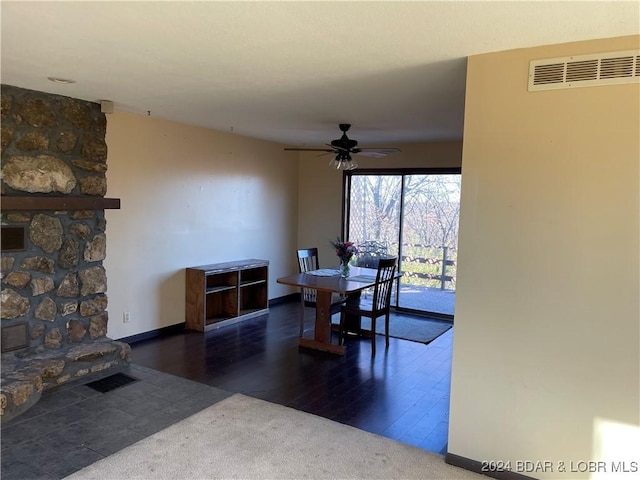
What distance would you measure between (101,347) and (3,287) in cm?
93

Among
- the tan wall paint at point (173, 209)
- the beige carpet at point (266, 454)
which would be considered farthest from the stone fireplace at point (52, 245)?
the beige carpet at point (266, 454)

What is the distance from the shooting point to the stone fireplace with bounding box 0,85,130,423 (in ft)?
11.6

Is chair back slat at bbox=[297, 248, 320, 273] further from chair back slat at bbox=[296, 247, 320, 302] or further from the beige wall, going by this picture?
the beige wall

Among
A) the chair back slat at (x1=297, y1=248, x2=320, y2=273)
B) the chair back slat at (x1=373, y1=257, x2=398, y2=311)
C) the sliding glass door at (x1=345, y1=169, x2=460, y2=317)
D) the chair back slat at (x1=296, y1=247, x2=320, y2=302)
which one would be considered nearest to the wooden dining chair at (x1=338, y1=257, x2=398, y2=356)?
the chair back slat at (x1=373, y1=257, x2=398, y2=311)

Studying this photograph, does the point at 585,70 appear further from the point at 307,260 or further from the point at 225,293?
the point at 225,293

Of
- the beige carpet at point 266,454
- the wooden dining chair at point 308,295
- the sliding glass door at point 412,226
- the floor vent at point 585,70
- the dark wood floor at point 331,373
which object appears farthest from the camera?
the sliding glass door at point 412,226

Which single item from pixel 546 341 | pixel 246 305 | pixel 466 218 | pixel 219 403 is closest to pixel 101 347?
pixel 219 403

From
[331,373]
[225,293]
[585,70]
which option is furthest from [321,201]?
[585,70]

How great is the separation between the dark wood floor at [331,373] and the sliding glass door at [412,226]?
1.16 metres

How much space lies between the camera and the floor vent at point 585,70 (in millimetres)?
2145

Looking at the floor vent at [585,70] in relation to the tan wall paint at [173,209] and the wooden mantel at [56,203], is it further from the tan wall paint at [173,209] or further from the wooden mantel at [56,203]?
the tan wall paint at [173,209]

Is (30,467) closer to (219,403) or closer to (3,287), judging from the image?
(219,403)

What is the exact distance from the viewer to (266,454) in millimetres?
2717

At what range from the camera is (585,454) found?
2.30 meters
